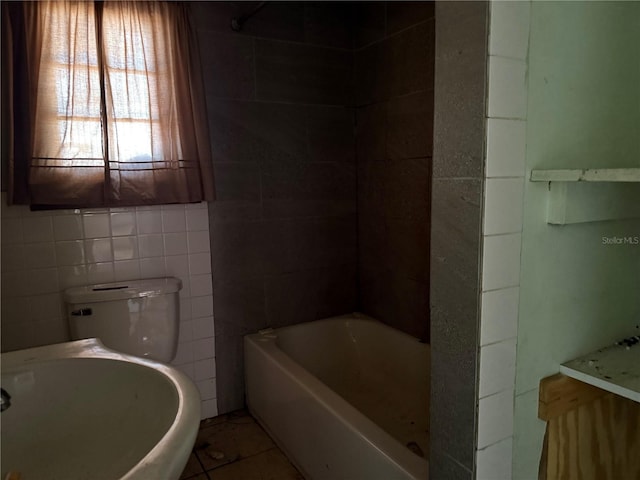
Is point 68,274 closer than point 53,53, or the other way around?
point 53,53

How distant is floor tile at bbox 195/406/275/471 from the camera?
213 centimetres

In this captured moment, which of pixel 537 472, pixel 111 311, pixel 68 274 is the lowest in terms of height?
pixel 537 472

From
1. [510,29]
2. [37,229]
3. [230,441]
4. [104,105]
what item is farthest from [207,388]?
[510,29]

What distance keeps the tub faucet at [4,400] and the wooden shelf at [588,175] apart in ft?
3.87

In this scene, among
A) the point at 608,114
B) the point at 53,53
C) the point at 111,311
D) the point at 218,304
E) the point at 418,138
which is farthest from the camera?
the point at 218,304

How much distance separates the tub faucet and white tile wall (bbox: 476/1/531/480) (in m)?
0.98

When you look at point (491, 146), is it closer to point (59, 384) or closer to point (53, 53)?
point (59, 384)

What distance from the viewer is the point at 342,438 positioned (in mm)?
1659

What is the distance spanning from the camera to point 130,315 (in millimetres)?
2006

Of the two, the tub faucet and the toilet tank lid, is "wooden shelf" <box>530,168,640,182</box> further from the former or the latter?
the toilet tank lid

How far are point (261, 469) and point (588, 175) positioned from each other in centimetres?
178

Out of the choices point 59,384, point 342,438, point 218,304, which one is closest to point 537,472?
point 342,438

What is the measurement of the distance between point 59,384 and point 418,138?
5.80ft

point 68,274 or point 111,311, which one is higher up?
point 68,274
